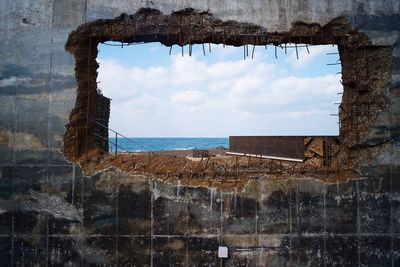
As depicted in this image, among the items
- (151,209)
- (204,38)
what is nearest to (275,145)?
(204,38)

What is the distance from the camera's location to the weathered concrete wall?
6230 millimetres

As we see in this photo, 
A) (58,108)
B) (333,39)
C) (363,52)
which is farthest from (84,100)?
(363,52)

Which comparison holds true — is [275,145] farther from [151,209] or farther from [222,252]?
[151,209]

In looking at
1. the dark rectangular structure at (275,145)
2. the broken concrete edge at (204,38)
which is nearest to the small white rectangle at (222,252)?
the broken concrete edge at (204,38)

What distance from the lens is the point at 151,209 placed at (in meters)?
6.25

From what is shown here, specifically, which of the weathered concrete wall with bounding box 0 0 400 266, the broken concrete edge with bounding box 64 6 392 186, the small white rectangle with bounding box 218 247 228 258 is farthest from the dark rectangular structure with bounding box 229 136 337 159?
the small white rectangle with bounding box 218 247 228 258

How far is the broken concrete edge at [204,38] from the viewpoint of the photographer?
6.37 m

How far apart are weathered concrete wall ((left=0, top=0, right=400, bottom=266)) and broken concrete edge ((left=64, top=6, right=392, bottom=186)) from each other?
0.19 metres

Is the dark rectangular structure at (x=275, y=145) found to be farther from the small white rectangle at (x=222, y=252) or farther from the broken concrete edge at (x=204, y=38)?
the small white rectangle at (x=222, y=252)

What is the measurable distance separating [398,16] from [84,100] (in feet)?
18.6

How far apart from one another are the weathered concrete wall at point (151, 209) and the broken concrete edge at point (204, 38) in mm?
187

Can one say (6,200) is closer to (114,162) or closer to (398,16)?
(114,162)

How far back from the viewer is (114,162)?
6410mm

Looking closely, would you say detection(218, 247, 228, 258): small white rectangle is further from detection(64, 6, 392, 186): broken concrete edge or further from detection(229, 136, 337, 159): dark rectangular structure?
detection(229, 136, 337, 159): dark rectangular structure
